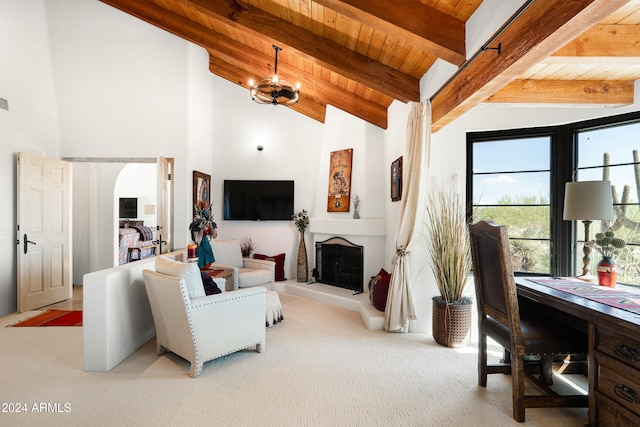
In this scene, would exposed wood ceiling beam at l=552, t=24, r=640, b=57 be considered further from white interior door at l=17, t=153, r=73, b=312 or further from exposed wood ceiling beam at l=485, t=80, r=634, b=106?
white interior door at l=17, t=153, r=73, b=312

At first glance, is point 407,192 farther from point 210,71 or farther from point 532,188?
point 210,71

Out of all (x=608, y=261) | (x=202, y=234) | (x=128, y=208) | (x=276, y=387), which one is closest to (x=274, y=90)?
(x=202, y=234)

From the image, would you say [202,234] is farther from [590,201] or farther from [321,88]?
[590,201]

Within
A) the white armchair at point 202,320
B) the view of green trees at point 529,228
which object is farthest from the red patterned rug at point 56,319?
the view of green trees at point 529,228

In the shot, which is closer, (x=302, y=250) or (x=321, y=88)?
(x=321, y=88)

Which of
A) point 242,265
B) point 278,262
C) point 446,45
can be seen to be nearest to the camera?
point 446,45

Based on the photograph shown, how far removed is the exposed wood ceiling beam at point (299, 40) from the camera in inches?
145

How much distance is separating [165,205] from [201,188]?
73cm

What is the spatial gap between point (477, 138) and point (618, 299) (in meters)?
2.22

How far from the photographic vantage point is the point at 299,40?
12.1 feet

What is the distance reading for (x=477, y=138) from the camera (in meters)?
3.88

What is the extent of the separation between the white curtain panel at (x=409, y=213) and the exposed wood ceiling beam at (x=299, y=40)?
2.07ft

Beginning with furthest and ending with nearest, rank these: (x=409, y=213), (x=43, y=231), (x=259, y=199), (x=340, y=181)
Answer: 1. (x=259, y=199)
2. (x=340, y=181)
3. (x=43, y=231)
4. (x=409, y=213)

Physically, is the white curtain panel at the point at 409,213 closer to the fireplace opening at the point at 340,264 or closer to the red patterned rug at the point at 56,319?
the fireplace opening at the point at 340,264
